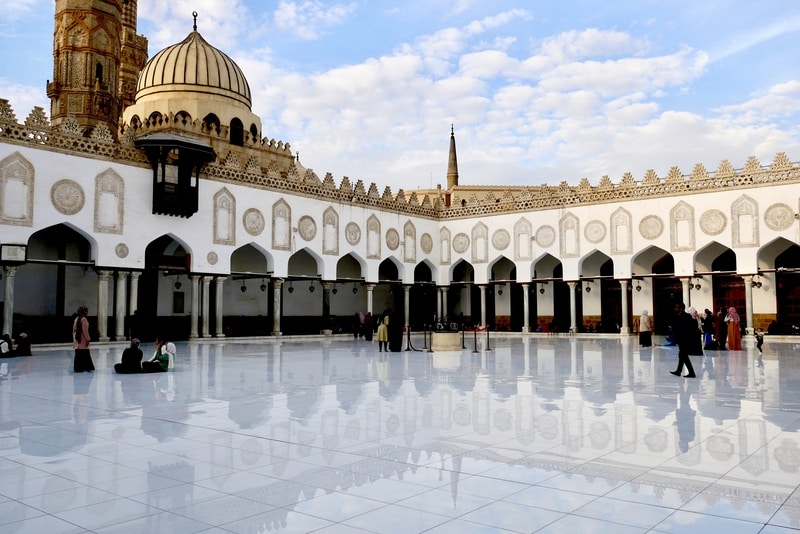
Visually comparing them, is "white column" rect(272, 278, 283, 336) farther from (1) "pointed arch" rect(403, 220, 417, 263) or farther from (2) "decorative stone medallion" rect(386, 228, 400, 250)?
(1) "pointed arch" rect(403, 220, 417, 263)

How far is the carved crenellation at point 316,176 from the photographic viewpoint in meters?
15.8

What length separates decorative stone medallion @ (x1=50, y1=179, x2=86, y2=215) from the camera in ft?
51.0

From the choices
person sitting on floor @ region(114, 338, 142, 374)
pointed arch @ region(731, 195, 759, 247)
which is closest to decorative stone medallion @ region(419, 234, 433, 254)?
pointed arch @ region(731, 195, 759, 247)

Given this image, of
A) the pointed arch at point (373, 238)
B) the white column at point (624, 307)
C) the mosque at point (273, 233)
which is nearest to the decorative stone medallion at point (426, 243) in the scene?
the mosque at point (273, 233)

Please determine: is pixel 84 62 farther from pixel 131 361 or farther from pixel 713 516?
pixel 713 516

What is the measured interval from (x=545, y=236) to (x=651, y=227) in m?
3.72

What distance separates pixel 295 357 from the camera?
1241 centimetres

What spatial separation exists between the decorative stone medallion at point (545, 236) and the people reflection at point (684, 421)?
53.8 feet

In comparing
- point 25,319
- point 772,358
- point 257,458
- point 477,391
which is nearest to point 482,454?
point 257,458

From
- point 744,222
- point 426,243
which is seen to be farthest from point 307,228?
point 744,222

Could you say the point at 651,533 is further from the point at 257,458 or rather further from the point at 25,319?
the point at 25,319

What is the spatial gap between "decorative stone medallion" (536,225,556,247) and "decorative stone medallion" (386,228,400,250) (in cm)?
516

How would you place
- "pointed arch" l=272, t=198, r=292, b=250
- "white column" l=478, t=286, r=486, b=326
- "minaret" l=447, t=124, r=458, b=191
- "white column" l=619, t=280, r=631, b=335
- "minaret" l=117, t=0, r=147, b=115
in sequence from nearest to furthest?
"pointed arch" l=272, t=198, r=292, b=250, "white column" l=619, t=280, r=631, b=335, "white column" l=478, t=286, r=486, b=326, "minaret" l=117, t=0, r=147, b=115, "minaret" l=447, t=124, r=458, b=191

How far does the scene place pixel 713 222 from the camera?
19.7 meters
